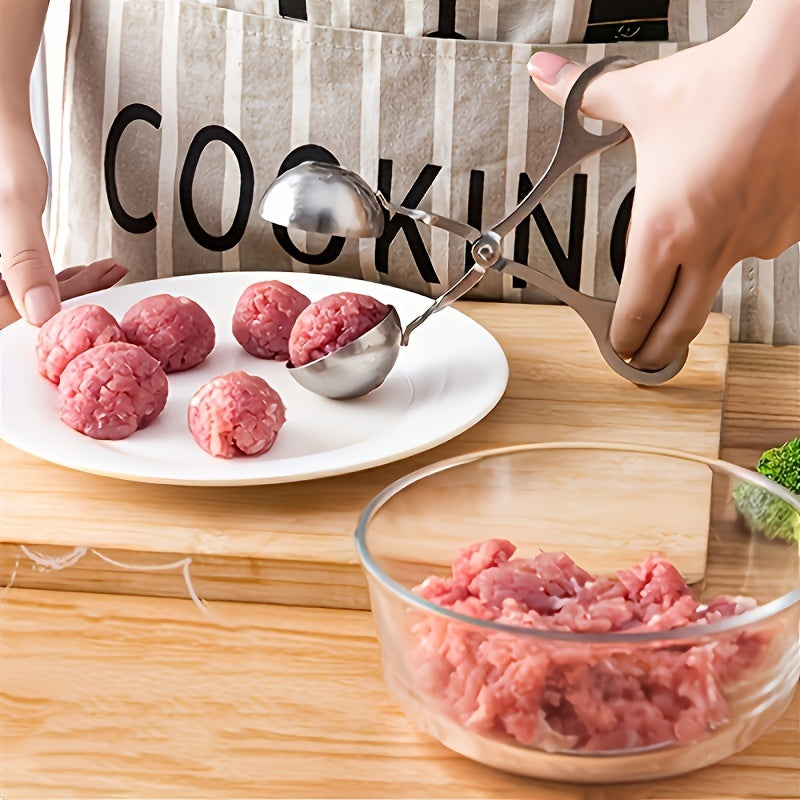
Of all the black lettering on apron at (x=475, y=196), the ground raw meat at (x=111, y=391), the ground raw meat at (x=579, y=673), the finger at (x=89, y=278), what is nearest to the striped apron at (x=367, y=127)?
the black lettering on apron at (x=475, y=196)

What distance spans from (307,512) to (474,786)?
0.99 feet

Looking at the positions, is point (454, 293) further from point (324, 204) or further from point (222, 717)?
point (222, 717)

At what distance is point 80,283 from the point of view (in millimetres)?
1206

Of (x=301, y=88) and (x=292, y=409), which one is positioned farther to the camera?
(x=301, y=88)

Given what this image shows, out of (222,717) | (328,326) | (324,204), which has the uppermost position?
(324,204)

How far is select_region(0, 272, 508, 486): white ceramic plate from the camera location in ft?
2.67

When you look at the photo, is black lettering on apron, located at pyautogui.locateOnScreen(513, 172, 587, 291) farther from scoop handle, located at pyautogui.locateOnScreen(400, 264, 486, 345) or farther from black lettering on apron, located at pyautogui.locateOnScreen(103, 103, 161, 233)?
black lettering on apron, located at pyautogui.locateOnScreen(103, 103, 161, 233)

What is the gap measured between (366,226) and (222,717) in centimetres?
48

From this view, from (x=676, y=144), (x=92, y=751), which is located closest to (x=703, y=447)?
(x=676, y=144)

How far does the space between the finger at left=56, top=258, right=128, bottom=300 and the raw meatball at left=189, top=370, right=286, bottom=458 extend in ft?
1.32

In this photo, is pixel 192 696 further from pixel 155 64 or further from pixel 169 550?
pixel 155 64

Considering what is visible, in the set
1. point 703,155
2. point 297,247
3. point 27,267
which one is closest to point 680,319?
point 703,155

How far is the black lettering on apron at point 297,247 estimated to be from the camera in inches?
49.7

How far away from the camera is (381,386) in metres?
0.98
